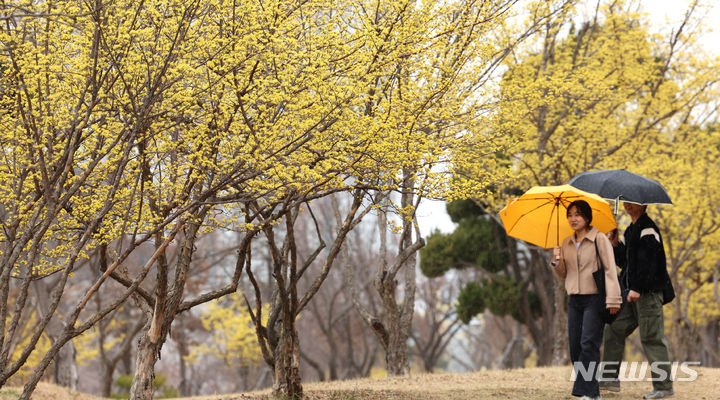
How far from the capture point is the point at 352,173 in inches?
240

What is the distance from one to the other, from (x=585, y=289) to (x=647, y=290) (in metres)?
0.82

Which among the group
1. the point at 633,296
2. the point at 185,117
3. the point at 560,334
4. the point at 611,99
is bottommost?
the point at 560,334

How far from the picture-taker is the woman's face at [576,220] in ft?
19.6

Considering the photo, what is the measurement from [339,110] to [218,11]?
134 centimetres

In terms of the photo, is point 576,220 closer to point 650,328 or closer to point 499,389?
point 650,328

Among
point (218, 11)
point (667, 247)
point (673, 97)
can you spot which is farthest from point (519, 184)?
point (218, 11)

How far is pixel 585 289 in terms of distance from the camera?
5953 millimetres

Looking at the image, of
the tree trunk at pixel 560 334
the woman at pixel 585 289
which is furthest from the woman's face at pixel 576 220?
the tree trunk at pixel 560 334

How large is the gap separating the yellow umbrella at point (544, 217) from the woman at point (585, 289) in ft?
1.75

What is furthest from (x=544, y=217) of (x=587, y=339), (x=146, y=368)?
(x=146, y=368)

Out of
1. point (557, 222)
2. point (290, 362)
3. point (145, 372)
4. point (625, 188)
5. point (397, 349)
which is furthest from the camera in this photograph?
point (397, 349)

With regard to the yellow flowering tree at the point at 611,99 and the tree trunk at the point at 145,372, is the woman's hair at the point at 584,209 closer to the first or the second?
the tree trunk at the point at 145,372

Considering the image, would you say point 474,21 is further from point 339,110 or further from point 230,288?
point 230,288

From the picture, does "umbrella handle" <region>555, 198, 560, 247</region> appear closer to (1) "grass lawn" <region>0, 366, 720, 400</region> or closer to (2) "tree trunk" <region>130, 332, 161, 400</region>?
(1) "grass lawn" <region>0, 366, 720, 400</region>
